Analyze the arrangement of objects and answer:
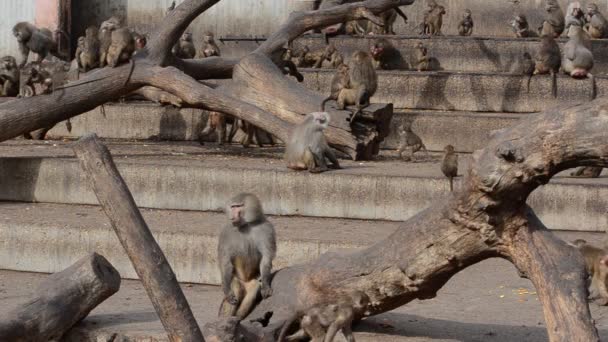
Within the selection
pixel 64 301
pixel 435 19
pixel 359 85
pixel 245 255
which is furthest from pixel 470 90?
pixel 64 301

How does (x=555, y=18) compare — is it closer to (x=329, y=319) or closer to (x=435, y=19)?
(x=435, y=19)

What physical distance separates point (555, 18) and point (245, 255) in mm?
10942

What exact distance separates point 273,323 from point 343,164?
200 inches

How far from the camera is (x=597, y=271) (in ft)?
30.4

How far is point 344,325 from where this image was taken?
779 cm

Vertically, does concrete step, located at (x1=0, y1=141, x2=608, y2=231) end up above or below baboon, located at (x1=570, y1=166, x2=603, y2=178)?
below

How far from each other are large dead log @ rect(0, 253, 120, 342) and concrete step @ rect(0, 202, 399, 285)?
1.70m

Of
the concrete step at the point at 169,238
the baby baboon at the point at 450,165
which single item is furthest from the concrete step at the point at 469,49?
the concrete step at the point at 169,238

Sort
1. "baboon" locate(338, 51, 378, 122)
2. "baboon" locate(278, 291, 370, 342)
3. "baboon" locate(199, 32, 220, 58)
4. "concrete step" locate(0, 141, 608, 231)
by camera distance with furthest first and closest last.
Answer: "baboon" locate(199, 32, 220, 58)
"baboon" locate(338, 51, 378, 122)
"concrete step" locate(0, 141, 608, 231)
"baboon" locate(278, 291, 370, 342)

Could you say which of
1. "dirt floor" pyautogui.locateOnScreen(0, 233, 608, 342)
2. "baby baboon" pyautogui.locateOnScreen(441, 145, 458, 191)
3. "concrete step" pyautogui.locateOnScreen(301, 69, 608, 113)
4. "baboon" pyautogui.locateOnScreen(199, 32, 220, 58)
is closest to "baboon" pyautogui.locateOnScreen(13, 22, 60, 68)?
"baboon" pyautogui.locateOnScreen(199, 32, 220, 58)

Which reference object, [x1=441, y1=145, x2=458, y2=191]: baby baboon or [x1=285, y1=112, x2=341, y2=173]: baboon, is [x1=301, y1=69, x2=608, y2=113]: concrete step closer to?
[x1=285, y1=112, x2=341, y2=173]: baboon

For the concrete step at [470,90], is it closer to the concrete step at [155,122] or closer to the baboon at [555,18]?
the concrete step at [155,122]

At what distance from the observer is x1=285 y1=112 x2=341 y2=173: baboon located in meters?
12.4

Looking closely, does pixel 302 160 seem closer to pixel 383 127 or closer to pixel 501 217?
pixel 383 127
